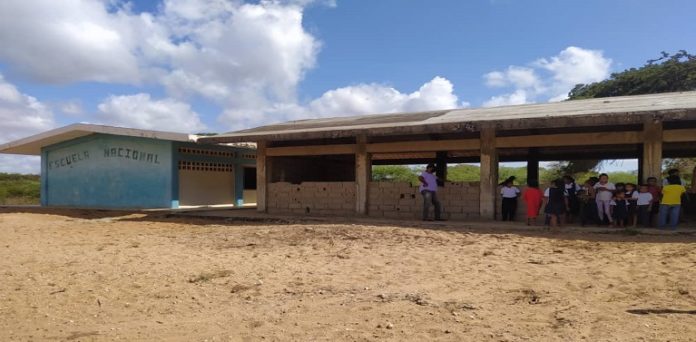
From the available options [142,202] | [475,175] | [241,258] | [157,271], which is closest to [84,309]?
[157,271]

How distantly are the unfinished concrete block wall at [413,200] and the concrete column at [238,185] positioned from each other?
8066 millimetres

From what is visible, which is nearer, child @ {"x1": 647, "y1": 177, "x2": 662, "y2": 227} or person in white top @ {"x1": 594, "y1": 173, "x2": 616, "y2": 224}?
child @ {"x1": 647, "y1": 177, "x2": 662, "y2": 227}

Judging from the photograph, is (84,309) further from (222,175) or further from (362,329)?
(222,175)

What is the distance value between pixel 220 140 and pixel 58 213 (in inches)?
267

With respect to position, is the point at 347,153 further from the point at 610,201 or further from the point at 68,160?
the point at 68,160

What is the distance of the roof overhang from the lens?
17.0 m

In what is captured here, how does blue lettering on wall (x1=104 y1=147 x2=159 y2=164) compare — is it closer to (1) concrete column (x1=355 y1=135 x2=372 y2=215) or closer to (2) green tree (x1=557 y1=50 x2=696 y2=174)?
(1) concrete column (x1=355 y1=135 x2=372 y2=215)

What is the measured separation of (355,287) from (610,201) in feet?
22.8

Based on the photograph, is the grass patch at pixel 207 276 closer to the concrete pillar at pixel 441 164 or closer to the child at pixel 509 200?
the child at pixel 509 200

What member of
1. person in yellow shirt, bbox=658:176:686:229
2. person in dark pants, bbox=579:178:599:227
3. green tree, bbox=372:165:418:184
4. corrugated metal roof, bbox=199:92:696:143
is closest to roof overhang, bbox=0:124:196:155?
corrugated metal roof, bbox=199:92:696:143

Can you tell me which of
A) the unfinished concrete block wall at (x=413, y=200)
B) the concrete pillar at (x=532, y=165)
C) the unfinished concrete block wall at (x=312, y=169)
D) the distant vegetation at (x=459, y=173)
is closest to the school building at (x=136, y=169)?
the unfinished concrete block wall at (x=312, y=169)

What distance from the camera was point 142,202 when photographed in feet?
60.4

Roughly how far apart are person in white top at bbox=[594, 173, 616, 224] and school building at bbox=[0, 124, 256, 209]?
1155 cm

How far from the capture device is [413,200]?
13.2 metres
